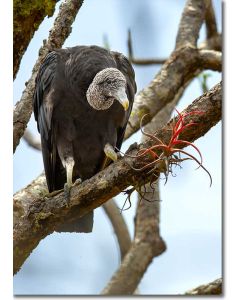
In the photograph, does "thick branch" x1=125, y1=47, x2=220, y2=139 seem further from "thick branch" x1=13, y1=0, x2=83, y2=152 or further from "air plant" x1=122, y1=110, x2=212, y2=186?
"air plant" x1=122, y1=110, x2=212, y2=186

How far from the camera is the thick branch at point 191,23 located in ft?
15.5

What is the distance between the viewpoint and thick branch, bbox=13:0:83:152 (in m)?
3.54

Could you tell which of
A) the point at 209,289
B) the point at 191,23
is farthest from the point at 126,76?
the point at 209,289

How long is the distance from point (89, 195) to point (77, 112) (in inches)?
35.4

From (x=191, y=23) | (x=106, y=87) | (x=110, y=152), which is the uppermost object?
(x=106, y=87)

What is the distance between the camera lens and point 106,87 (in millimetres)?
3369

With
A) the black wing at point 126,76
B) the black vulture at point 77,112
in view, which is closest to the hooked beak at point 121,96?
the black vulture at point 77,112

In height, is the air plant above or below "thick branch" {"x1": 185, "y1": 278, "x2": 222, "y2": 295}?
above

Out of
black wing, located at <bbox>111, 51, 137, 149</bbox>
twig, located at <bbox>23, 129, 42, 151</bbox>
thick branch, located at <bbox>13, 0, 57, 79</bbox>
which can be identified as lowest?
twig, located at <bbox>23, 129, 42, 151</bbox>

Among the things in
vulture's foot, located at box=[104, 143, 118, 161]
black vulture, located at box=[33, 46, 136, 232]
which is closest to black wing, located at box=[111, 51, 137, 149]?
black vulture, located at box=[33, 46, 136, 232]

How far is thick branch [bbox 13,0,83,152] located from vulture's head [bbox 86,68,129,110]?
47 cm

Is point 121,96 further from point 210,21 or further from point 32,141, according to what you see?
point 210,21

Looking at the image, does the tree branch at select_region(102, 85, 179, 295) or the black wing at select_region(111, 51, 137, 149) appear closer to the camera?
the black wing at select_region(111, 51, 137, 149)
